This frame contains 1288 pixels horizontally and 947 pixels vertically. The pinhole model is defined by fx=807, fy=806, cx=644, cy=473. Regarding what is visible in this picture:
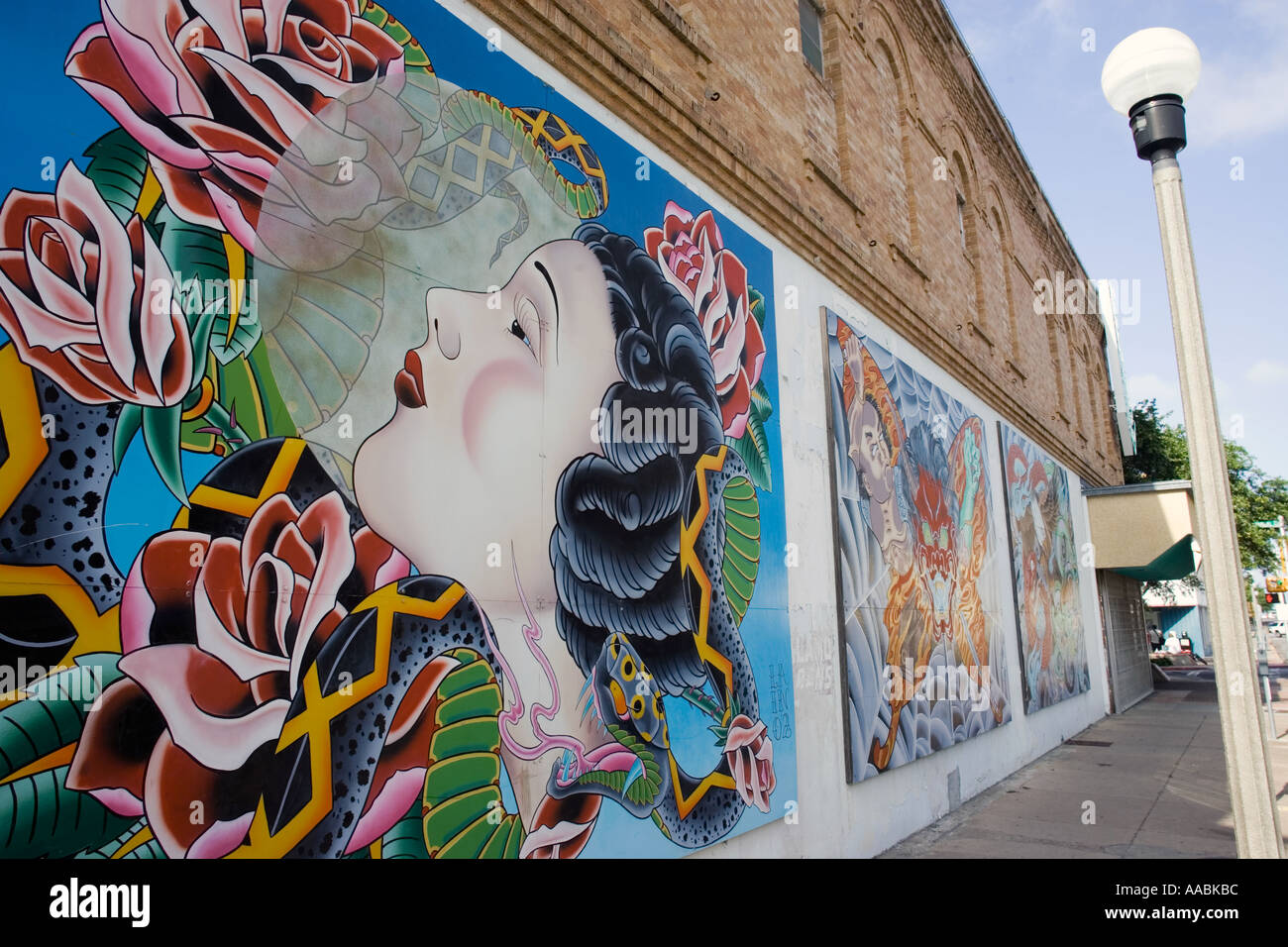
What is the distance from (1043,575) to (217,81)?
1221cm

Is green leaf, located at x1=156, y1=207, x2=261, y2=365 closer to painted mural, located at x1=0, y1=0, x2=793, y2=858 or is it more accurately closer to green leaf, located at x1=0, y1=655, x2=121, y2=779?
painted mural, located at x1=0, y1=0, x2=793, y2=858

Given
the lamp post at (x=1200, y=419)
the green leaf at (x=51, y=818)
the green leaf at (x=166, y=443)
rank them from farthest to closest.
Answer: the lamp post at (x=1200, y=419) < the green leaf at (x=166, y=443) < the green leaf at (x=51, y=818)

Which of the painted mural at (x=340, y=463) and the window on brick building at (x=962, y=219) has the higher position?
the window on brick building at (x=962, y=219)

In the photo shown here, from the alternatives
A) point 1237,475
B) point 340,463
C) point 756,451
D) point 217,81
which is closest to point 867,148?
point 756,451

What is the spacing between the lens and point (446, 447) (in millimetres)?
3268

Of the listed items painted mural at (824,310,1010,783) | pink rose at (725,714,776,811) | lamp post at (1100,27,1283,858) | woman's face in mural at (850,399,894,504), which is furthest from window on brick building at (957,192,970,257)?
pink rose at (725,714,776,811)

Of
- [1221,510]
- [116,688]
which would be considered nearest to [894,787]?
[1221,510]

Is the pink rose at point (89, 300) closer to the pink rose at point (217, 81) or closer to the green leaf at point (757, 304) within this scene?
the pink rose at point (217, 81)

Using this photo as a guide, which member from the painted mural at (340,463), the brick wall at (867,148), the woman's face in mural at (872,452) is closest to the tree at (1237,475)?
the brick wall at (867,148)

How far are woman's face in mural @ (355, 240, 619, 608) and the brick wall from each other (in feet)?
4.31

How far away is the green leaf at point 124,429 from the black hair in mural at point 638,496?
176cm

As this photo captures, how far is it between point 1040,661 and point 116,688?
11.4 metres

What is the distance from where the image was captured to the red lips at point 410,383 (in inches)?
123

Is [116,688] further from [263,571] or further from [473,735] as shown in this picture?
[473,735]
